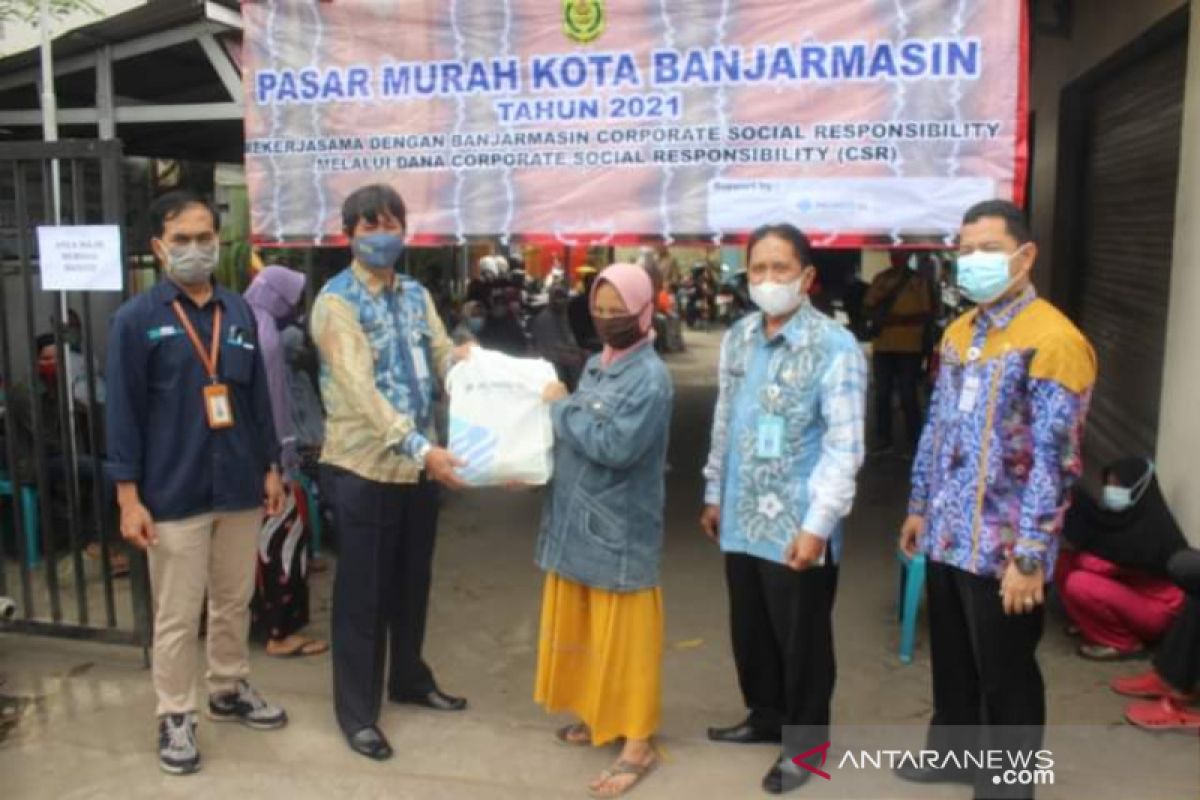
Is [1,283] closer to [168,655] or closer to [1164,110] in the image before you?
[168,655]

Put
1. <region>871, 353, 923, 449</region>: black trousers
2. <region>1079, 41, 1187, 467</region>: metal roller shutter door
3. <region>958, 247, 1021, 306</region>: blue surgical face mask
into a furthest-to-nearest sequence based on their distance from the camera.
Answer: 1. <region>871, 353, 923, 449</region>: black trousers
2. <region>1079, 41, 1187, 467</region>: metal roller shutter door
3. <region>958, 247, 1021, 306</region>: blue surgical face mask

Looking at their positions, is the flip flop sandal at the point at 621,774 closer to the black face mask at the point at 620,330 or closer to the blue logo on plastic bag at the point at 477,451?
the blue logo on plastic bag at the point at 477,451

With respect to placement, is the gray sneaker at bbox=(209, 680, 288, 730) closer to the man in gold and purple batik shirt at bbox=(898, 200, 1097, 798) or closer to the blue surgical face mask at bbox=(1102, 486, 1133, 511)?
the man in gold and purple batik shirt at bbox=(898, 200, 1097, 798)

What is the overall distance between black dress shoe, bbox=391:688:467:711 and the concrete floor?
Result: 51 mm

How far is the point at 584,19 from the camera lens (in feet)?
14.6

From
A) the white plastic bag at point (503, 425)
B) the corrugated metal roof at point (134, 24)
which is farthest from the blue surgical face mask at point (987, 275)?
the corrugated metal roof at point (134, 24)

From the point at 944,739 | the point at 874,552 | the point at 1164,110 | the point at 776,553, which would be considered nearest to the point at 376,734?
the point at 776,553

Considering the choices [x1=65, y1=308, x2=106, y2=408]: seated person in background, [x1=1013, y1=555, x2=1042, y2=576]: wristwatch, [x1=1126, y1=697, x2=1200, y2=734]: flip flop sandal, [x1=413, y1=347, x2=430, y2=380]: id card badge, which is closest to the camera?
[x1=1013, y1=555, x2=1042, y2=576]: wristwatch

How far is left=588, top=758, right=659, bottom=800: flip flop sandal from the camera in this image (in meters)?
3.23

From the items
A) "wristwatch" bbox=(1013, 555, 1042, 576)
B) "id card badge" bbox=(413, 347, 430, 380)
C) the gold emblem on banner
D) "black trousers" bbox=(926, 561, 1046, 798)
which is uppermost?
the gold emblem on banner

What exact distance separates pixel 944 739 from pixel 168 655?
242 centimetres

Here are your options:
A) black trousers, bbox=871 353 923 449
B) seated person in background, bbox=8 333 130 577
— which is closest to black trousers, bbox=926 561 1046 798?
seated person in background, bbox=8 333 130 577

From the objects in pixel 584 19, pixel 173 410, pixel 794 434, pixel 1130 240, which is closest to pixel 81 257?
pixel 173 410

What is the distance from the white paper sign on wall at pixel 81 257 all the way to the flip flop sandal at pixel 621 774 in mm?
2453
